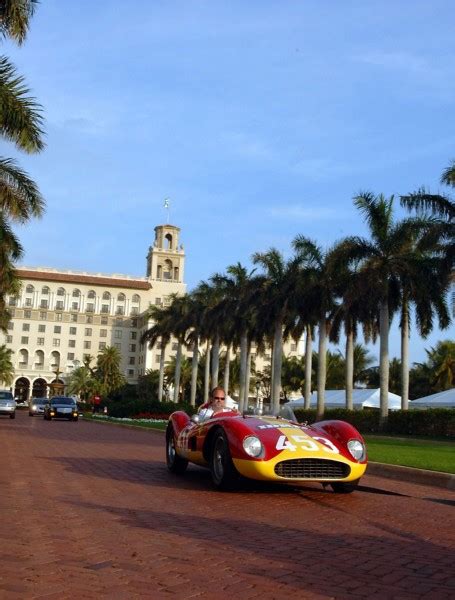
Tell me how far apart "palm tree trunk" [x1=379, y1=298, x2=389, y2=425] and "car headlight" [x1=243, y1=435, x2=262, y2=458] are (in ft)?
102

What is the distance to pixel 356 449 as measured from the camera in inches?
388

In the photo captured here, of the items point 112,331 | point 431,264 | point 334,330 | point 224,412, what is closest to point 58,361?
point 112,331

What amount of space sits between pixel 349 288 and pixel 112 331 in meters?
99.3

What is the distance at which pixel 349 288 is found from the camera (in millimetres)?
40344

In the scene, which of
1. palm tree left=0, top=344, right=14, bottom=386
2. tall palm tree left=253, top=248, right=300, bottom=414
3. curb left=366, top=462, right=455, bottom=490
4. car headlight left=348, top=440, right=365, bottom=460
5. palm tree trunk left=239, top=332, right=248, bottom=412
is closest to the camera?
car headlight left=348, top=440, right=365, bottom=460

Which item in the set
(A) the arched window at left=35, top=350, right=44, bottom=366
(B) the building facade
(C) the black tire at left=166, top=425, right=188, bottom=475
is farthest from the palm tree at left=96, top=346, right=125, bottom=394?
(C) the black tire at left=166, top=425, right=188, bottom=475

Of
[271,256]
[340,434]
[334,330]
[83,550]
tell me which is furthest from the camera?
[271,256]

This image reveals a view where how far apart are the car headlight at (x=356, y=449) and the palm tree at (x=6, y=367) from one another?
111m

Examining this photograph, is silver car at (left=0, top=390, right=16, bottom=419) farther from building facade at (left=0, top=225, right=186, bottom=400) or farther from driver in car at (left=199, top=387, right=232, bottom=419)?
building facade at (left=0, top=225, right=186, bottom=400)

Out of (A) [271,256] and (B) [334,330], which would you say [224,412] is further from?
(A) [271,256]

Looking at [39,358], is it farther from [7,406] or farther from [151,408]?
[7,406]

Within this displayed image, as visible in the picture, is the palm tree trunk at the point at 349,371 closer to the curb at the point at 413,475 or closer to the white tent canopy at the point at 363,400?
the white tent canopy at the point at 363,400

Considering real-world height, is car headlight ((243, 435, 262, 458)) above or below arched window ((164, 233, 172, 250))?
below

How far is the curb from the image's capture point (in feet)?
38.5
